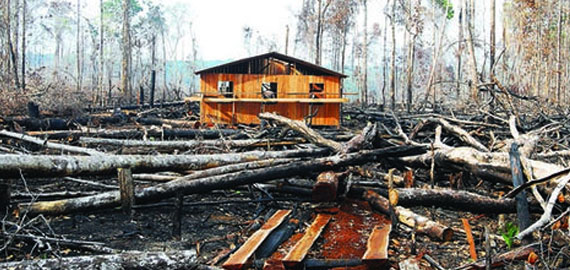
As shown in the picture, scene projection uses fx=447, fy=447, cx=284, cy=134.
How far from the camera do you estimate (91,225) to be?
243 inches

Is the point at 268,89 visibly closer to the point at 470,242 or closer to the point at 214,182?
the point at 214,182

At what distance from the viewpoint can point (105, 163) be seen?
21.9 feet

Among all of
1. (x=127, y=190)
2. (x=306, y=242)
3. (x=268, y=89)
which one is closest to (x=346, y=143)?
(x=306, y=242)

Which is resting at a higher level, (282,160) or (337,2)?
(337,2)

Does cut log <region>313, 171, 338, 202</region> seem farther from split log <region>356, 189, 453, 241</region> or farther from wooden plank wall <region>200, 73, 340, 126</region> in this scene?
wooden plank wall <region>200, 73, 340, 126</region>

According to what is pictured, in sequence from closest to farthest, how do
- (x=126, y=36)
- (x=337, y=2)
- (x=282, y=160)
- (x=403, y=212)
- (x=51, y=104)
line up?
(x=403, y=212)
(x=282, y=160)
(x=51, y=104)
(x=126, y=36)
(x=337, y=2)

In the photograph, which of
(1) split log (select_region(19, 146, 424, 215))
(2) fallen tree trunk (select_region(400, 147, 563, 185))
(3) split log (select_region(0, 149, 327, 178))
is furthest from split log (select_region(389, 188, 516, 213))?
(3) split log (select_region(0, 149, 327, 178))

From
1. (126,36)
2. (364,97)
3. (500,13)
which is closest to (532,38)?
(364,97)

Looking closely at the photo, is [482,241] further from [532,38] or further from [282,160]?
[532,38]

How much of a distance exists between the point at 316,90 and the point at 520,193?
52.7 feet

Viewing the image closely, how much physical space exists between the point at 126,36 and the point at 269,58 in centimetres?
1994

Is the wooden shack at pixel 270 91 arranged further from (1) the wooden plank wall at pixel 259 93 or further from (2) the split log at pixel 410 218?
(2) the split log at pixel 410 218

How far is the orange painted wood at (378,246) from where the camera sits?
4.79 metres

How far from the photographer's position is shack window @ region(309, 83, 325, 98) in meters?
20.7
